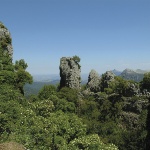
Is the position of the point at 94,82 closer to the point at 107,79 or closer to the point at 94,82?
the point at 94,82

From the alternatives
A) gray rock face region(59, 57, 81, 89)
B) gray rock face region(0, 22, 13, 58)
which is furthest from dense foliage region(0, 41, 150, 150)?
gray rock face region(0, 22, 13, 58)

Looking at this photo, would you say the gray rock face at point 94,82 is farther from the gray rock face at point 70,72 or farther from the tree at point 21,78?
the tree at point 21,78

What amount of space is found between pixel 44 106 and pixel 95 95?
41487 millimetres

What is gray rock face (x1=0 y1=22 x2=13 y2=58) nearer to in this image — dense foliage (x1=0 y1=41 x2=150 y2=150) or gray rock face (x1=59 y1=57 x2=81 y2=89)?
dense foliage (x1=0 y1=41 x2=150 y2=150)

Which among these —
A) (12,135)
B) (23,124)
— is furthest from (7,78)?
(12,135)

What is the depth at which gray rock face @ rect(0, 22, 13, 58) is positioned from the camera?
7550cm

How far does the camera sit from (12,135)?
3478 cm

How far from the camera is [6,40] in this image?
76500 millimetres

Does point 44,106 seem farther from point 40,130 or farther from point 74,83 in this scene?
point 74,83

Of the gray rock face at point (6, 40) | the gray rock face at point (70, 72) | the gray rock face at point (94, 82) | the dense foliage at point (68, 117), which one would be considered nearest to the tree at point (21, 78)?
the dense foliage at point (68, 117)

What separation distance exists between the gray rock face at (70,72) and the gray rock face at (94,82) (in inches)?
347

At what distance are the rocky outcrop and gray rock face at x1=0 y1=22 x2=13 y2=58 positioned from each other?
4217 cm

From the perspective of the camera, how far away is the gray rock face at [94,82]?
11184 centimetres

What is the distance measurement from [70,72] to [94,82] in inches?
559
